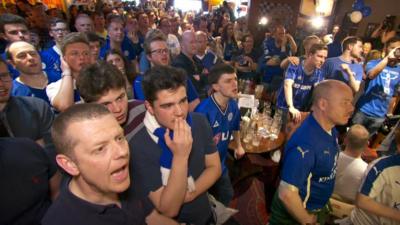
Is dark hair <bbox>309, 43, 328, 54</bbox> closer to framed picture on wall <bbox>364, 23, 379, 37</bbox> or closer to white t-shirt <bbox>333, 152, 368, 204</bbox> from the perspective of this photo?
white t-shirt <bbox>333, 152, 368, 204</bbox>

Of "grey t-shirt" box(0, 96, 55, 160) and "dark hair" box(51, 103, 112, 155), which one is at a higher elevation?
"dark hair" box(51, 103, 112, 155)

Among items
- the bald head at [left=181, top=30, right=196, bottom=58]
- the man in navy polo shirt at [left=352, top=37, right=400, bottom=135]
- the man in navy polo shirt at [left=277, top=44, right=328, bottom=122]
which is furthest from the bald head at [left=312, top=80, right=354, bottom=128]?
the man in navy polo shirt at [left=352, top=37, right=400, bottom=135]

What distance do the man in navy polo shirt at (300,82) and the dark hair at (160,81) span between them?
2592 mm

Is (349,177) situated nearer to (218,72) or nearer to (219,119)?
(219,119)

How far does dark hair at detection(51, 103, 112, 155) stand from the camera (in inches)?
45.2

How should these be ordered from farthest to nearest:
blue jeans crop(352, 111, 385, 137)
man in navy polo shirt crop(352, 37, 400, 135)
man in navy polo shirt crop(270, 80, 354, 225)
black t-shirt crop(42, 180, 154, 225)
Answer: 1. blue jeans crop(352, 111, 385, 137)
2. man in navy polo shirt crop(352, 37, 400, 135)
3. man in navy polo shirt crop(270, 80, 354, 225)
4. black t-shirt crop(42, 180, 154, 225)

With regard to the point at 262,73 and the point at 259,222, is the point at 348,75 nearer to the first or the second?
the point at 262,73

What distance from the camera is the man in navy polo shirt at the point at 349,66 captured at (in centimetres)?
419

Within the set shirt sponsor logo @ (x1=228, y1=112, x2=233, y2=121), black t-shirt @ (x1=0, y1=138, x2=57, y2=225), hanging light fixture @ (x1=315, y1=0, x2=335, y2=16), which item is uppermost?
hanging light fixture @ (x1=315, y1=0, x2=335, y2=16)

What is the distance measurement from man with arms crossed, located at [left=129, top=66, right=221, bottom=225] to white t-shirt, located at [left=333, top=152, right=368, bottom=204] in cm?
164

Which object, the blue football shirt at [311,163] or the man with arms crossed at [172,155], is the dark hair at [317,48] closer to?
the blue football shirt at [311,163]

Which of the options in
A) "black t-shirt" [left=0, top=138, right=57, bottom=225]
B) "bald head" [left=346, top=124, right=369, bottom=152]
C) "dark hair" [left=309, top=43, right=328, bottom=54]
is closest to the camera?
"black t-shirt" [left=0, top=138, right=57, bottom=225]

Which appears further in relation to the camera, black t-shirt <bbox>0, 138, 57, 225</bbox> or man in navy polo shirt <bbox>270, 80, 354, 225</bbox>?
man in navy polo shirt <bbox>270, 80, 354, 225</bbox>

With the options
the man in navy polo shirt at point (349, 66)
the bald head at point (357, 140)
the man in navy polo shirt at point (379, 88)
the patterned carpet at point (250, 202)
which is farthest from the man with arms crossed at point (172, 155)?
the man in navy polo shirt at point (379, 88)
